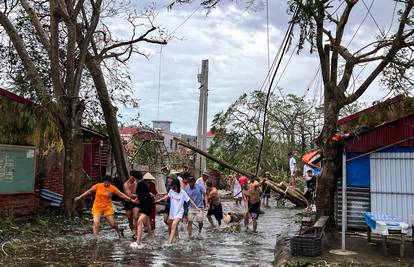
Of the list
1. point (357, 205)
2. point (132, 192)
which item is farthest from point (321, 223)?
point (132, 192)

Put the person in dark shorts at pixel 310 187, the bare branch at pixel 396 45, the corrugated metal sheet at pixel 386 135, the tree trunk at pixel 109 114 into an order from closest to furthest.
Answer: the bare branch at pixel 396 45 < the corrugated metal sheet at pixel 386 135 < the tree trunk at pixel 109 114 < the person in dark shorts at pixel 310 187

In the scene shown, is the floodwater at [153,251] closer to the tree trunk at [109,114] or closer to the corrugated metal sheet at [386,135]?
the corrugated metal sheet at [386,135]

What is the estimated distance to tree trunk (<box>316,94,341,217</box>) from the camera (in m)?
12.1

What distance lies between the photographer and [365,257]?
953cm

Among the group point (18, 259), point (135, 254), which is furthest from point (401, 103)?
point (18, 259)

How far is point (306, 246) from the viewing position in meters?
9.66

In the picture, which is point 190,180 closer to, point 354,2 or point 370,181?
point 370,181

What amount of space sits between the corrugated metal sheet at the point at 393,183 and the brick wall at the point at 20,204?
10.1m

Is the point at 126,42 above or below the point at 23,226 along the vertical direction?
above

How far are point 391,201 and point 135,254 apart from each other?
5.97 m

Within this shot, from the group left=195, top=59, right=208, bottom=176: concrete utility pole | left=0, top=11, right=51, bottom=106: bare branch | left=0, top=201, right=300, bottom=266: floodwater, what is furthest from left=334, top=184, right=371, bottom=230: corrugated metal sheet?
left=195, top=59, right=208, bottom=176: concrete utility pole

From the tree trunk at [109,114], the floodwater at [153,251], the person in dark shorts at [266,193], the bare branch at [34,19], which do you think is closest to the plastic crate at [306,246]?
the floodwater at [153,251]

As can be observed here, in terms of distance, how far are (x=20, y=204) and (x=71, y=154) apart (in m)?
2.12

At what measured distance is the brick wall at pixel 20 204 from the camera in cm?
1480
